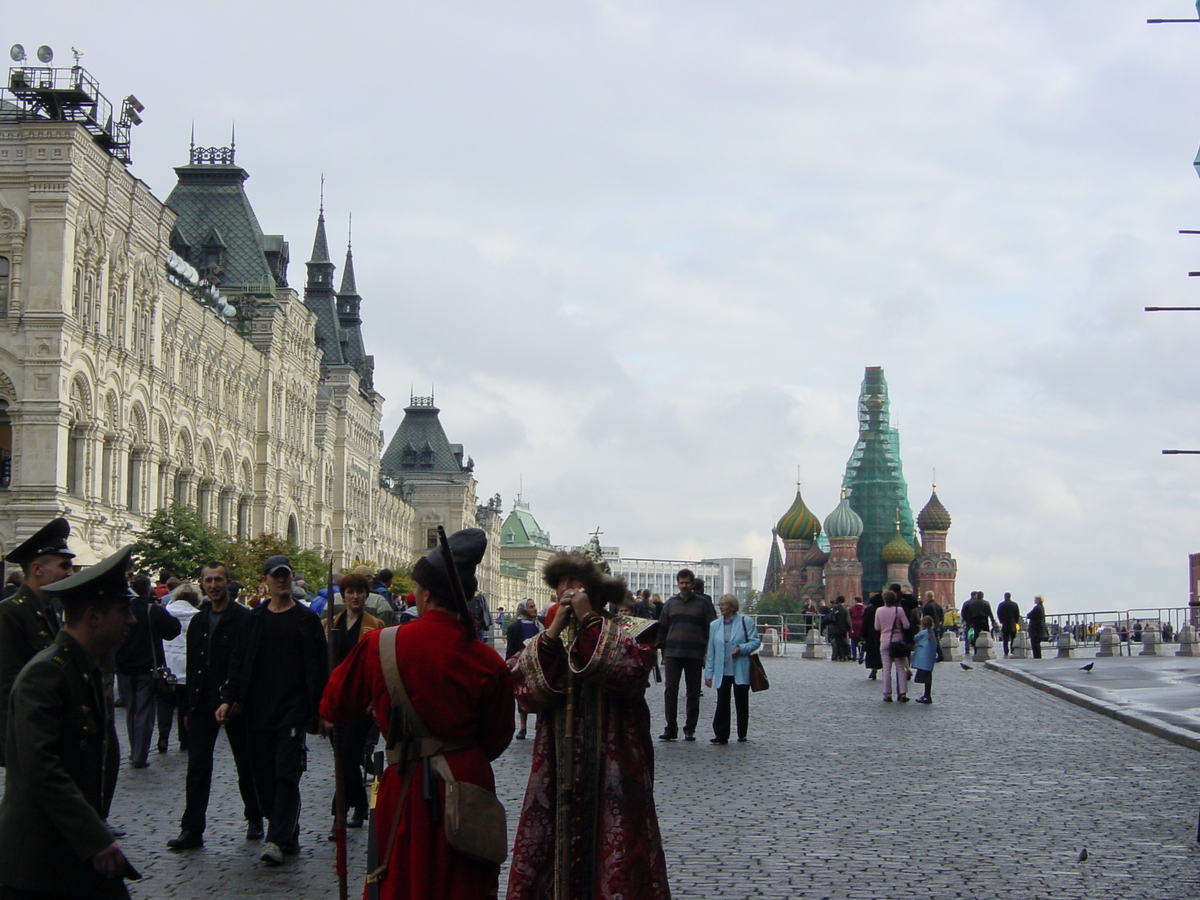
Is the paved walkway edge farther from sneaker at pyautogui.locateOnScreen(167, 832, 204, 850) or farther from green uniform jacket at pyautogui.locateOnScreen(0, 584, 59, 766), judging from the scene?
green uniform jacket at pyautogui.locateOnScreen(0, 584, 59, 766)

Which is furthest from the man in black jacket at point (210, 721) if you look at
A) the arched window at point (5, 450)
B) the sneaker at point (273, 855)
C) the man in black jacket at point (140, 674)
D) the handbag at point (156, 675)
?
the arched window at point (5, 450)

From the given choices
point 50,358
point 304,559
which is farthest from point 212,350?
point 50,358

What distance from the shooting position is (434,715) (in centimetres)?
559

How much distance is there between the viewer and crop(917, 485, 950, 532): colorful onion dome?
6501 inches

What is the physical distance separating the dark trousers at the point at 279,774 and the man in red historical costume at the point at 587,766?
11.2 feet

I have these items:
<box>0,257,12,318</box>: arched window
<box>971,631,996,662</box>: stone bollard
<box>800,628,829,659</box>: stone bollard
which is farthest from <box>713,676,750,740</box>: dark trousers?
<box>0,257,12,318</box>: arched window

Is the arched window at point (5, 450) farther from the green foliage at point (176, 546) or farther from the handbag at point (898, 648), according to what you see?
the handbag at point (898, 648)

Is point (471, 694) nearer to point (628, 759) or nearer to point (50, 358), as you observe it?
point (628, 759)

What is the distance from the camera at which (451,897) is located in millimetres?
5496

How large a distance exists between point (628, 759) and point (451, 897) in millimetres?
1316

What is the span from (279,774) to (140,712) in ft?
18.5

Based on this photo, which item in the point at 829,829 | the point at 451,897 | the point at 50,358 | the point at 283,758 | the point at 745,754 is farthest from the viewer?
the point at 50,358

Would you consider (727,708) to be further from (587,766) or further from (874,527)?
(874,527)

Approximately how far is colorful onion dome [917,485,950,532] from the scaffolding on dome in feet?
34.5
